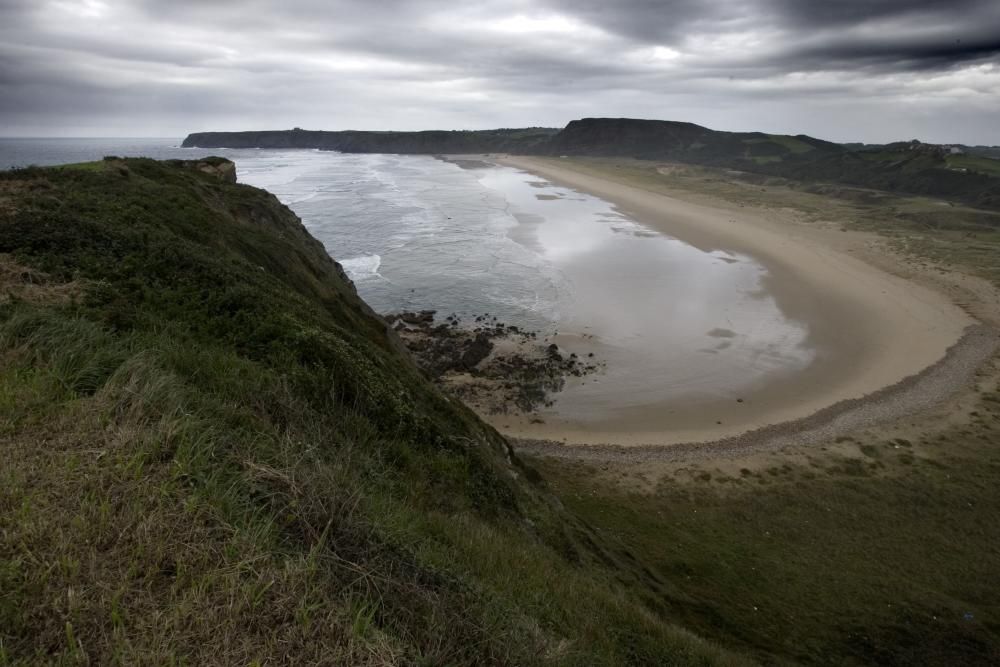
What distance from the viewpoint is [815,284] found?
116 ft

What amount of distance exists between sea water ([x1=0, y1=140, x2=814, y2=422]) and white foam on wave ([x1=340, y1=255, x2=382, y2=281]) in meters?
0.19

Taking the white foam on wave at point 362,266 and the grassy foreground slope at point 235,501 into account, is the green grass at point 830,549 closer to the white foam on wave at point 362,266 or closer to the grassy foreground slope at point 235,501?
the grassy foreground slope at point 235,501

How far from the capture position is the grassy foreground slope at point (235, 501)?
288cm

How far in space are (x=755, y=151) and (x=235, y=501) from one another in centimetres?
14784

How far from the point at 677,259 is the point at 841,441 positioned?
79.7 ft

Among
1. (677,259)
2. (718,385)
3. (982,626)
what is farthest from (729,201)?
(982,626)

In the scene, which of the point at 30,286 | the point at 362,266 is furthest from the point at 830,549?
the point at 362,266

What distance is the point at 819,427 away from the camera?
18.8 meters

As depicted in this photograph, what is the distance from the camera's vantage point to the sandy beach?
19047 millimetres

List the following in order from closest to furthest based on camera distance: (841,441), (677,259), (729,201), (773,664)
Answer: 1. (773,664)
2. (841,441)
3. (677,259)
4. (729,201)

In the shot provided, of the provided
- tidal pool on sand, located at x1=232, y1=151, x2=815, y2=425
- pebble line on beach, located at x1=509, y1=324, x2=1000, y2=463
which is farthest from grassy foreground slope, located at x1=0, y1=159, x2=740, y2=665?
tidal pool on sand, located at x1=232, y1=151, x2=815, y2=425

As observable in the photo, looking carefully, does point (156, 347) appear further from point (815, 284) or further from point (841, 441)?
point (815, 284)

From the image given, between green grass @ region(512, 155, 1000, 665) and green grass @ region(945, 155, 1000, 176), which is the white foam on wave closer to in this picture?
green grass @ region(512, 155, 1000, 665)

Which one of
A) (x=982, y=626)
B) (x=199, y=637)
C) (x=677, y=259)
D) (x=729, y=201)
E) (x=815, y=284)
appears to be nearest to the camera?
(x=199, y=637)
